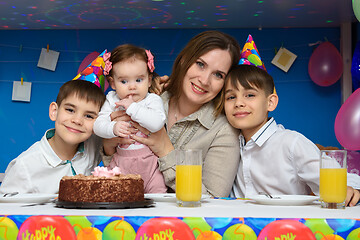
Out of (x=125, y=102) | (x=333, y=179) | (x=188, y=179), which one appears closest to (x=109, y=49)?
(x=125, y=102)

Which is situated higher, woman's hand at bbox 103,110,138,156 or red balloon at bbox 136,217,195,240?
woman's hand at bbox 103,110,138,156

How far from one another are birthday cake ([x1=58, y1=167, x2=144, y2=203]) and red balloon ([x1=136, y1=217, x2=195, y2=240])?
0.89 ft

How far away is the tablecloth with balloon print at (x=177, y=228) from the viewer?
90cm

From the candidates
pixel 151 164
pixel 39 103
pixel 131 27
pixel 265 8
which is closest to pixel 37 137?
pixel 39 103

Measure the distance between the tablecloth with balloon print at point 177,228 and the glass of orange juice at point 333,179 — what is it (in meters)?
0.28

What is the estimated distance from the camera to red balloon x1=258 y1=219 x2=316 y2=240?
0.90 m

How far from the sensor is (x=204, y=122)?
2.03 m

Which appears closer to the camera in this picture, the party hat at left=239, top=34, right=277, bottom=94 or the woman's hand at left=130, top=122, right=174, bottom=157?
the woman's hand at left=130, top=122, right=174, bottom=157

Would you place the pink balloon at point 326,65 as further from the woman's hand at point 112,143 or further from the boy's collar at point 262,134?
the woman's hand at point 112,143

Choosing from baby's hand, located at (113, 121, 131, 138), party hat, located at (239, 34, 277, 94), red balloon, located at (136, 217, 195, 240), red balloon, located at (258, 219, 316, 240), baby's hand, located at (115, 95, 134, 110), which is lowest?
red balloon, located at (136, 217, 195, 240)

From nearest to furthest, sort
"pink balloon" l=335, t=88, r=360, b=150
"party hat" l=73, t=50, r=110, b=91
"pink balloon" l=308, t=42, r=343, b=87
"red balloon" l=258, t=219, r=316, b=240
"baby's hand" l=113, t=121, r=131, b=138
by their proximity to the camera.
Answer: "red balloon" l=258, t=219, r=316, b=240 → "baby's hand" l=113, t=121, r=131, b=138 → "party hat" l=73, t=50, r=110, b=91 → "pink balloon" l=335, t=88, r=360, b=150 → "pink balloon" l=308, t=42, r=343, b=87

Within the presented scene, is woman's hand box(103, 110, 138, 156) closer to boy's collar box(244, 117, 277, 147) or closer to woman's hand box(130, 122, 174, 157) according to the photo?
woman's hand box(130, 122, 174, 157)

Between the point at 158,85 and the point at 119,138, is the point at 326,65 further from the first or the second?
the point at 119,138

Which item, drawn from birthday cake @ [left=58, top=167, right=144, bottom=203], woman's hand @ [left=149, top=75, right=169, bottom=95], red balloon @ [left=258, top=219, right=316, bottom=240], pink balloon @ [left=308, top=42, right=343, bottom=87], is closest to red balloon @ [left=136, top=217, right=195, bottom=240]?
red balloon @ [left=258, top=219, right=316, bottom=240]
